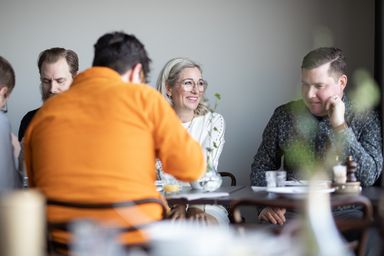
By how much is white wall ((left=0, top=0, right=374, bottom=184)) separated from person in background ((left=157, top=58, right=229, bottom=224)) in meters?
0.64

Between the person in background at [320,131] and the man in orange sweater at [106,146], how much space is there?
130 cm

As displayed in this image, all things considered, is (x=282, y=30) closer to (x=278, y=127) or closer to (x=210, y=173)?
(x=278, y=127)

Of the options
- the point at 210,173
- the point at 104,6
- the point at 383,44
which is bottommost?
the point at 210,173

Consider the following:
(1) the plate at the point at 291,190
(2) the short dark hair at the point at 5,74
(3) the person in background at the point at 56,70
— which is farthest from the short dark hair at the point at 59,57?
(1) the plate at the point at 291,190

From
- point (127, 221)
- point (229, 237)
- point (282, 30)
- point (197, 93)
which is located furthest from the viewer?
point (282, 30)

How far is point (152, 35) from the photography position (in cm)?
532

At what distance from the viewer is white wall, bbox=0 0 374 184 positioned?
5105 mm

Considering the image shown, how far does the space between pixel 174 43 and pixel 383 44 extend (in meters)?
1.71

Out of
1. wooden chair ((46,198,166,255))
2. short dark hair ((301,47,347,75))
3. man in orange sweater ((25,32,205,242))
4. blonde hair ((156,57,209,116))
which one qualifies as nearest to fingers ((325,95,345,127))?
short dark hair ((301,47,347,75))

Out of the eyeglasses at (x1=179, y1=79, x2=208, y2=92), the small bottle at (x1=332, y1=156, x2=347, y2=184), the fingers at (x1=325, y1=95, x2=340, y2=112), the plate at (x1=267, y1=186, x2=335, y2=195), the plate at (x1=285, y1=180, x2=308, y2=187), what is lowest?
the plate at (x1=285, y1=180, x2=308, y2=187)

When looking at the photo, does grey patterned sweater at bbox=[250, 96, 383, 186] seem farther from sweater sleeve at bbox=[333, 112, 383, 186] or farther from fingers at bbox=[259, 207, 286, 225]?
fingers at bbox=[259, 207, 286, 225]

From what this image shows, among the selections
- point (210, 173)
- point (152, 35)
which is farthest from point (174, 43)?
point (210, 173)

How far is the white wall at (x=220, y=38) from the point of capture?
5105mm

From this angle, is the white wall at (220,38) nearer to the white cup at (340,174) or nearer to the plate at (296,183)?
the plate at (296,183)
